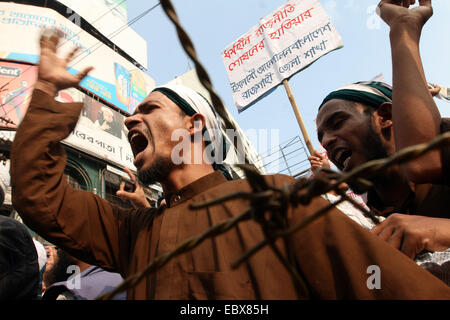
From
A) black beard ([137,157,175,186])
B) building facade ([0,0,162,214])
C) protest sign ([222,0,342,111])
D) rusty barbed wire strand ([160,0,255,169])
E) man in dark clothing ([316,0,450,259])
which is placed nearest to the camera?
rusty barbed wire strand ([160,0,255,169])

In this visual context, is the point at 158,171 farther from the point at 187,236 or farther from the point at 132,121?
the point at 187,236

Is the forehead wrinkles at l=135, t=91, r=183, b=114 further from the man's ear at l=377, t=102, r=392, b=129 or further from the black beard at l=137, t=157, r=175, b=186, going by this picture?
the man's ear at l=377, t=102, r=392, b=129

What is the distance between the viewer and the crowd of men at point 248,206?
1.06 m

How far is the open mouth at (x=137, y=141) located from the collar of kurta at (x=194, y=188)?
0.42 metres

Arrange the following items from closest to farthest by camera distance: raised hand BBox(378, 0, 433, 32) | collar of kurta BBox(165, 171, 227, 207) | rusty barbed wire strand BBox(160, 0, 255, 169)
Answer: rusty barbed wire strand BBox(160, 0, 255, 169) < raised hand BBox(378, 0, 433, 32) < collar of kurta BBox(165, 171, 227, 207)

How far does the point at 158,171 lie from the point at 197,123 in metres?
0.47

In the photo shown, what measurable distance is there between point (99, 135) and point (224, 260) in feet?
57.2

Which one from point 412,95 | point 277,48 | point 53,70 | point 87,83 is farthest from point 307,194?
point 87,83

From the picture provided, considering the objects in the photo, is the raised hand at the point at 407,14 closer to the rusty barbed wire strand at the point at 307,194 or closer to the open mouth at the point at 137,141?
the rusty barbed wire strand at the point at 307,194

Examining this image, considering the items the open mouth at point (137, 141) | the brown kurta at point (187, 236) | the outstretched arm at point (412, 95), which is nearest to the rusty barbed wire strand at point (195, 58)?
the brown kurta at point (187, 236)

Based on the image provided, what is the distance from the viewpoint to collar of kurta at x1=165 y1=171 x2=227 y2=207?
172 centimetres

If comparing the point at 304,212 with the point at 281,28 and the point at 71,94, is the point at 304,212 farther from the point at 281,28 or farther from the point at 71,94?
the point at 71,94

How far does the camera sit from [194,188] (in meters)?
1.73

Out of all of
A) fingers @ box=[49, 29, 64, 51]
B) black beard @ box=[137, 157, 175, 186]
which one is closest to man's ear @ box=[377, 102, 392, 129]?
black beard @ box=[137, 157, 175, 186]
